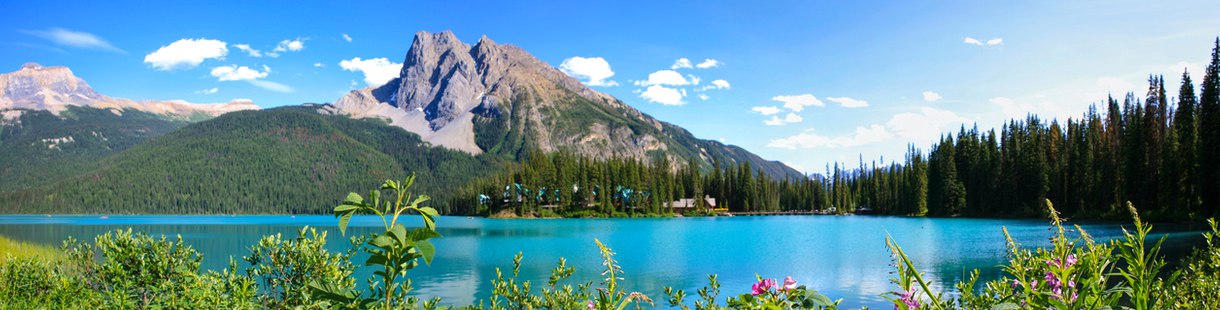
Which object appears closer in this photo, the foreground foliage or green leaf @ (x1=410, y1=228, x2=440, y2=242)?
the foreground foliage

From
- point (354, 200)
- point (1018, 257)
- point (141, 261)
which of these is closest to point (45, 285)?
point (141, 261)

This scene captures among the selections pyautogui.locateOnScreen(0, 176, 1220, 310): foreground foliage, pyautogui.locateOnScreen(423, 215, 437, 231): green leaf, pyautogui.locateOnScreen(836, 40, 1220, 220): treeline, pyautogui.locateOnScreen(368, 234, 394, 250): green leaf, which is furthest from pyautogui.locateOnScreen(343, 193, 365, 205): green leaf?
pyautogui.locateOnScreen(836, 40, 1220, 220): treeline

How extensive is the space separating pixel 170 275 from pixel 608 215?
113 metres

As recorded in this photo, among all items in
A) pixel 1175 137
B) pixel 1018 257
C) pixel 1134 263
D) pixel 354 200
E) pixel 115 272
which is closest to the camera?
pixel 1134 263

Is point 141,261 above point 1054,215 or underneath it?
underneath

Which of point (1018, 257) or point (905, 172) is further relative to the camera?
point (905, 172)

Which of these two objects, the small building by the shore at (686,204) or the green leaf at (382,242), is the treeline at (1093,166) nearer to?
the small building by the shore at (686,204)

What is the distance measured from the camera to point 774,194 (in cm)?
15000

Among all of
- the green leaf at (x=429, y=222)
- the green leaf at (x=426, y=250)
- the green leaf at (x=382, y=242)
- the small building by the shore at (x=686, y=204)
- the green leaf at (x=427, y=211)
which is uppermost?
the green leaf at (x=427, y=211)

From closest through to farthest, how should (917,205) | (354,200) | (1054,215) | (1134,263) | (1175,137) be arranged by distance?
(1134,263)
(354,200)
(1054,215)
(1175,137)
(917,205)

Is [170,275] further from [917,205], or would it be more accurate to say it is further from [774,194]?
[774,194]

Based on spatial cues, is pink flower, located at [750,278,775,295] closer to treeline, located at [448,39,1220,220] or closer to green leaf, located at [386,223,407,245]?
green leaf, located at [386,223,407,245]

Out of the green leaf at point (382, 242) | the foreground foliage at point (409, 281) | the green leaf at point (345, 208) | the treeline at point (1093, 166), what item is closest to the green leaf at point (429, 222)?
the foreground foliage at point (409, 281)

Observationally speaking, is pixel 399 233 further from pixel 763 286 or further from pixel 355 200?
pixel 763 286
